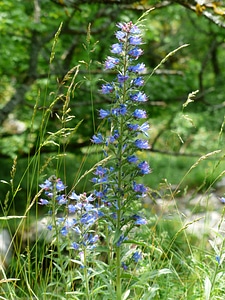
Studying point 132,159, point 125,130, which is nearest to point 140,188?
point 132,159

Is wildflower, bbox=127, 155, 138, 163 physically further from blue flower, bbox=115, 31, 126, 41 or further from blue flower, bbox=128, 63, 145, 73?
blue flower, bbox=115, 31, 126, 41

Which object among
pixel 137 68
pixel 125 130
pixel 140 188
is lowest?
pixel 140 188

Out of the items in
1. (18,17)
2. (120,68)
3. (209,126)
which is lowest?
(209,126)

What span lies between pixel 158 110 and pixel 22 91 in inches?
84.6

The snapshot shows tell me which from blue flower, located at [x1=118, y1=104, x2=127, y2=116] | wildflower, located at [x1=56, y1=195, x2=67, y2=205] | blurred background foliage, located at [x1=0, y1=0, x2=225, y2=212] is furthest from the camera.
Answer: blurred background foliage, located at [x1=0, y1=0, x2=225, y2=212]

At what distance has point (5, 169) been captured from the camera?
300 inches

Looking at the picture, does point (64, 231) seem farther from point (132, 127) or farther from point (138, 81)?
point (138, 81)

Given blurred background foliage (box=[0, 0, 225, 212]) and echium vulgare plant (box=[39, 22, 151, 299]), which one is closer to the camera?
echium vulgare plant (box=[39, 22, 151, 299])

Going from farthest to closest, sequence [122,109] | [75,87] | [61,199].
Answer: [75,87], [61,199], [122,109]

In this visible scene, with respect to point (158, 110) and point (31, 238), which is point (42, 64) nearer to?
point (158, 110)

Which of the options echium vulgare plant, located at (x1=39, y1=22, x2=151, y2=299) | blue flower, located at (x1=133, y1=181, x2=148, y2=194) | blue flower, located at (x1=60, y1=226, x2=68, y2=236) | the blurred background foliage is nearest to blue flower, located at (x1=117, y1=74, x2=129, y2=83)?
echium vulgare plant, located at (x1=39, y1=22, x2=151, y2=299)

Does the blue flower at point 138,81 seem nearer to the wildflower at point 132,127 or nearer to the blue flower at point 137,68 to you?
the blue flower at point 137,68

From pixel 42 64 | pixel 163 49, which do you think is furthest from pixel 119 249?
pixel 163 49

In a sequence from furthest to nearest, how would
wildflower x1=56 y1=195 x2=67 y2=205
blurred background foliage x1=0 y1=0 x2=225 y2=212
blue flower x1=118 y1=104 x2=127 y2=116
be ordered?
blurred background foliage x1=0 y1=0 x2=225 y2=212, wildflower x1=56 y1=195 x2=67 y2=205, blue flower x1=118 y1=104 x2=127 y2=116
